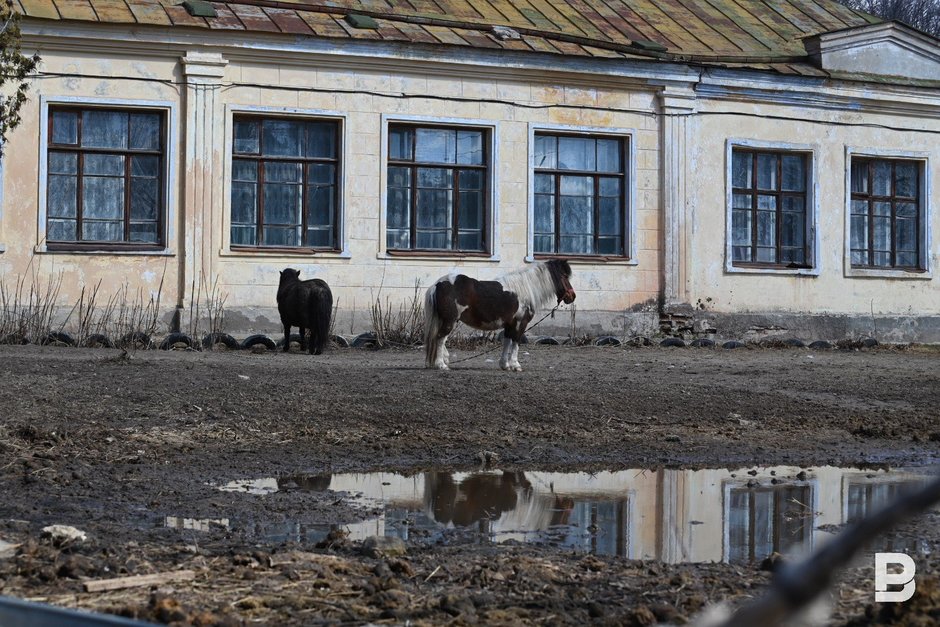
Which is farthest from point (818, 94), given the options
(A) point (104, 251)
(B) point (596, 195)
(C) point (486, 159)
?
(A) point (104, 251)

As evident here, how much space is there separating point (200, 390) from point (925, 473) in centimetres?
518

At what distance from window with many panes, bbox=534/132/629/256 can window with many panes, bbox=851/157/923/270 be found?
442 cm

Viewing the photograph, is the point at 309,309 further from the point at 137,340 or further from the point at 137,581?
the point at 137,581

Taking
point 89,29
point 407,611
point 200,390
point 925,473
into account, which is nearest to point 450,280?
point 200,390

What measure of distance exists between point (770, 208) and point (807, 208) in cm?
65

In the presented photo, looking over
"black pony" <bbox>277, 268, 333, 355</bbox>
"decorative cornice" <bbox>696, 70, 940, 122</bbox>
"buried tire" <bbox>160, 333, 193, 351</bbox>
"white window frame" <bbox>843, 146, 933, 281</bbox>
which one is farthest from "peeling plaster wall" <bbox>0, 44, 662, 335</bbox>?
"white window frame" <bbox>843, 146, 933, 281</bbox>

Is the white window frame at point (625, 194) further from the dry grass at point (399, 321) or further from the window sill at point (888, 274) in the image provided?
the window sill at point (888, 274)

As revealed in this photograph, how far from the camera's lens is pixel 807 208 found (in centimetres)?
1959

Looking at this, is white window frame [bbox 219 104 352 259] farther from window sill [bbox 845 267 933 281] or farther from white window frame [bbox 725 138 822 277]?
window sill [bbox 845 267 933 281]

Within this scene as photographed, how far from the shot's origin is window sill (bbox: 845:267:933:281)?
776 inches

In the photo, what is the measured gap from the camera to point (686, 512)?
6.16 meters

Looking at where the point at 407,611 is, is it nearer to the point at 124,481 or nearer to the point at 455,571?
the point at 455,571

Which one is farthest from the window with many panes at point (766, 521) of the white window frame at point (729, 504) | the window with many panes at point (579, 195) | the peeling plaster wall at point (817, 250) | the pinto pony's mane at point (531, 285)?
the peeling plaster wall at point (817, 250)

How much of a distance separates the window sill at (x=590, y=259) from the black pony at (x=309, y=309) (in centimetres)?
447
